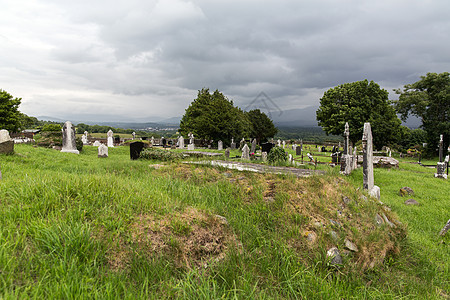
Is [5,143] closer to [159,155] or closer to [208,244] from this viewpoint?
[159,155]

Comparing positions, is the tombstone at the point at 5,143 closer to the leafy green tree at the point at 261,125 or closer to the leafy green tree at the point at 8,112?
the leafy green tree at the point at 8,112

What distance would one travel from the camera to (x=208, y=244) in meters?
3.70

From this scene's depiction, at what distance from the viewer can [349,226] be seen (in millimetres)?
4707

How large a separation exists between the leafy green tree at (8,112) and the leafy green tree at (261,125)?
44.9 metres

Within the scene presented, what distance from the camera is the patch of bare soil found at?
3262mm

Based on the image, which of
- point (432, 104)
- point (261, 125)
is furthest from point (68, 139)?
point (261, 125)

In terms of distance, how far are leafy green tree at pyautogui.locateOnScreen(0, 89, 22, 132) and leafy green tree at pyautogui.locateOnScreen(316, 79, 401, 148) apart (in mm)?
44306

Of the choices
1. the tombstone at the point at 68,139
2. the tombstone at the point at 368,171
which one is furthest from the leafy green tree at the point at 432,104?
the tombstone at the point at 68,139

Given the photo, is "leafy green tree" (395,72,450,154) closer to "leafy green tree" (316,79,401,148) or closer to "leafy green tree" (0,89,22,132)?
"leafy green tree" (316,79,401,148)

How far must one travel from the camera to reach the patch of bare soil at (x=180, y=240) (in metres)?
3.26

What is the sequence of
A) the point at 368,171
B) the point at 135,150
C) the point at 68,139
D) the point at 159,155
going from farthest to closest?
the point at 68,139 < the point at 135,150 < the point at 159,155 < the point at 368,171

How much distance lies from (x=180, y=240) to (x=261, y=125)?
57.5 meters

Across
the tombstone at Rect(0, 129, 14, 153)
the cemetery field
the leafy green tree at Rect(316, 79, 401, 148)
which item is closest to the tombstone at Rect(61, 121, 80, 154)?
the tombstone at Rect(0, 129, 14, 153)

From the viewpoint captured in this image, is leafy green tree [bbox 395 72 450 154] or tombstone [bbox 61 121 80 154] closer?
tombstone [bbox 61 121 80 154]
